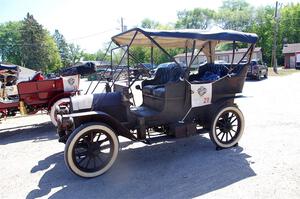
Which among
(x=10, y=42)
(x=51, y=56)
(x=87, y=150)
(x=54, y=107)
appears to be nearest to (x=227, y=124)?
(x=87, y=150)

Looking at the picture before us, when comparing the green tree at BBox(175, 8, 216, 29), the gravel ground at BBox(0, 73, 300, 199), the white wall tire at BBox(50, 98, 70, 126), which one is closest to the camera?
the gravel ground at BBox(0, 73, 300, 199)

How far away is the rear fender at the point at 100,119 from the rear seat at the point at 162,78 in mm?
1139

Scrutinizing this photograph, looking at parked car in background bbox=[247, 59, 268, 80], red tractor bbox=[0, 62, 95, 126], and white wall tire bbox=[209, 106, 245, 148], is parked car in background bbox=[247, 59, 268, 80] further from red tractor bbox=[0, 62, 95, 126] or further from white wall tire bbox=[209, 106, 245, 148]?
white wall tire bbox=[209, 106, 245, 148]

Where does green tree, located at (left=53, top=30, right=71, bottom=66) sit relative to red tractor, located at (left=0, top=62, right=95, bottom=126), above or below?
above

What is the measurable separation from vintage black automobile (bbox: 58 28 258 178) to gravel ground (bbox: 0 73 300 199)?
31cm

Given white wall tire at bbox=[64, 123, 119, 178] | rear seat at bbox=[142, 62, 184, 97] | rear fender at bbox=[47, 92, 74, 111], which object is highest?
rear seat at bbox=[142, 62, 184, 97]

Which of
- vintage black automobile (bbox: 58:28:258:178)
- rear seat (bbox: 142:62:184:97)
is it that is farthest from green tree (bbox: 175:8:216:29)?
vintage black automobile (bbox: 58:28:258:178)

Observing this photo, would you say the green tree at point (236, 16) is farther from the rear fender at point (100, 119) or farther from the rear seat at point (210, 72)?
the rear fender at point (100, 119)

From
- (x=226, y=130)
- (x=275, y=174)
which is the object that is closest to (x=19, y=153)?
(x=226, y=130)

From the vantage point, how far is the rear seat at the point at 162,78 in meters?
6.09

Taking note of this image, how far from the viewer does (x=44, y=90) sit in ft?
26.7

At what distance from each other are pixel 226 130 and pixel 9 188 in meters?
3.82

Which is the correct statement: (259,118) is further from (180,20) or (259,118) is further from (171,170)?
(180,20)

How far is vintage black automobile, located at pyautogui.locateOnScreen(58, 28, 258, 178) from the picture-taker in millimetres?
4789
